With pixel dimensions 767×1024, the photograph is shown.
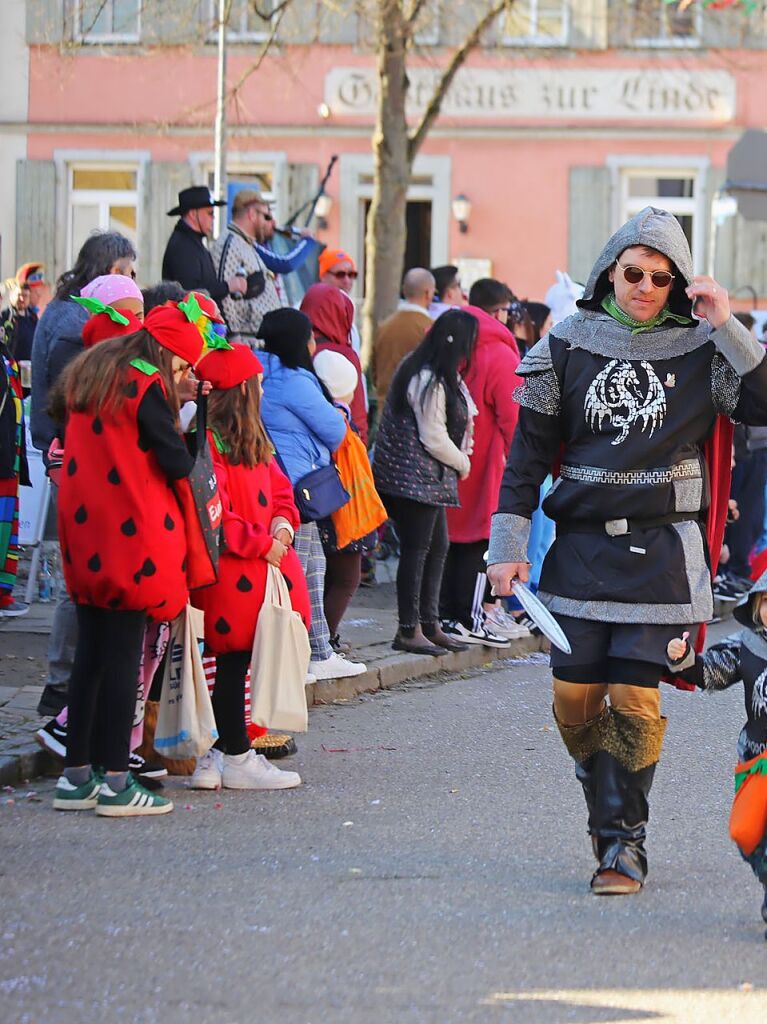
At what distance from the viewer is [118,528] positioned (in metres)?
6.73

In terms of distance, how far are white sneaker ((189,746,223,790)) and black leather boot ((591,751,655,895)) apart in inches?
82.2

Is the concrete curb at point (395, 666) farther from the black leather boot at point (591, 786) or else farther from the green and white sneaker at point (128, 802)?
the black leather boot at point (591, 786)

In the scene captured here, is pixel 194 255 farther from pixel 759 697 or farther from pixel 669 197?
pixel 669 197

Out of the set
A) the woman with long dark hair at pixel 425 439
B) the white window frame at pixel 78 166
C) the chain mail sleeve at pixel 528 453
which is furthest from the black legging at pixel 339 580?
the white window frame at pixel 78 166

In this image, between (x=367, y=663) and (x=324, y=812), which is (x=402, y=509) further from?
(x=324, y=812)

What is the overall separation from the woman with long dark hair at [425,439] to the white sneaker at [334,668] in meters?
0.88

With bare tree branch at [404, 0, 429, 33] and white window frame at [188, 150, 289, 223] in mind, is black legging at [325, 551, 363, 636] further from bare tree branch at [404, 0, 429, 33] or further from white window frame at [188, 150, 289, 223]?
white window frame at [188, 150, 289, 223]

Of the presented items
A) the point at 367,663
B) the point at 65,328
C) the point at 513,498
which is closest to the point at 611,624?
the point at 513,498

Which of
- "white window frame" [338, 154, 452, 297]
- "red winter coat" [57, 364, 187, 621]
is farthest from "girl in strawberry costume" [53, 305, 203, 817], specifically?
"white window frame" [338, 154, 452, 297]

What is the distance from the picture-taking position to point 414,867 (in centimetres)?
608

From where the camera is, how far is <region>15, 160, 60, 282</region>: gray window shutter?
1059 inches

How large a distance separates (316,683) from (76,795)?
2848 mm

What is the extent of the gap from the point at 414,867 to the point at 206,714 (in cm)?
133

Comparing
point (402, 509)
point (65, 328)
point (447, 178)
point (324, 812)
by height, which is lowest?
point (324, 812)
